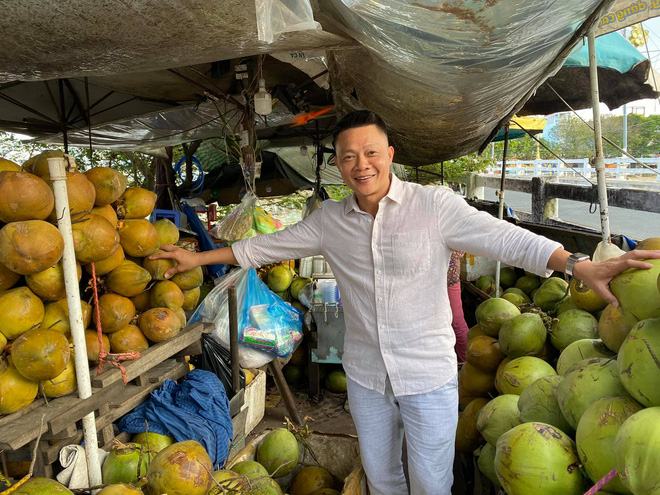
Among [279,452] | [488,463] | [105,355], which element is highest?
[105,355]

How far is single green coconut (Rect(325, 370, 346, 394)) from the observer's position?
16.0 feet

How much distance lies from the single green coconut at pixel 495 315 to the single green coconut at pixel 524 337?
30 cm

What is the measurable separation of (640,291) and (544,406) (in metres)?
0.62

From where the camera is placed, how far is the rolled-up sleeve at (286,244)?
2260 mm

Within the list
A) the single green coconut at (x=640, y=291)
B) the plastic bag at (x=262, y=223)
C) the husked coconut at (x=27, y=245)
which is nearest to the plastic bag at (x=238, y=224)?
the plastic bag at (x=262, y=223)

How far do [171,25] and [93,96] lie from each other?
4.36m

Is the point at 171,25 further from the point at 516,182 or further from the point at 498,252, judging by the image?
the point at 516,182

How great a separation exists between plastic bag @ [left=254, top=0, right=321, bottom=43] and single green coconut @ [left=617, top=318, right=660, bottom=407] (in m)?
1.16

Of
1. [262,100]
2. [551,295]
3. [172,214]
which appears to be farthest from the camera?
[172,214]

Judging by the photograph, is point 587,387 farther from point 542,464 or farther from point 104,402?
point 104,402

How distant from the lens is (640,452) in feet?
3.26

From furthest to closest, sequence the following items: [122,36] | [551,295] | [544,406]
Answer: [551,295], [544,406], [122,36]

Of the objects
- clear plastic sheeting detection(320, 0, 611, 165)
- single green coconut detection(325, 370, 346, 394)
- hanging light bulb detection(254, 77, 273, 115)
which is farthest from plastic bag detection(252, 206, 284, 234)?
single green coconut detection(325, 370, 346, 394)

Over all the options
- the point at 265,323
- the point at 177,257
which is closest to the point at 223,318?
the point at 265,323
